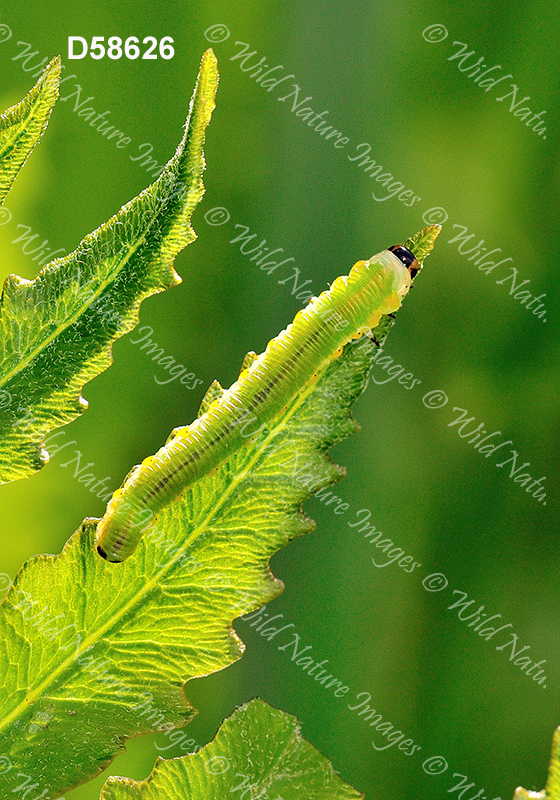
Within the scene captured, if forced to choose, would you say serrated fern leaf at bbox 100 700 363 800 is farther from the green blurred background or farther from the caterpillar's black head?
the green blurred background

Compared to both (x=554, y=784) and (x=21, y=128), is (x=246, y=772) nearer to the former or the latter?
(x=554, y=784)

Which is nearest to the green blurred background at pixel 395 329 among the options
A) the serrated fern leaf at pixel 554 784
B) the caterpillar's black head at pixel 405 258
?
the caterpillar's black head at pixel 405 258

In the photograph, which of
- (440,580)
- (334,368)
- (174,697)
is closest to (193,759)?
(174,697)

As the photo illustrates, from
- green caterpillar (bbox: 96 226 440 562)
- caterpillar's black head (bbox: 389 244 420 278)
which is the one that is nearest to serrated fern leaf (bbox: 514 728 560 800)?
green caterpillar (bbox: 96 226 440 562)

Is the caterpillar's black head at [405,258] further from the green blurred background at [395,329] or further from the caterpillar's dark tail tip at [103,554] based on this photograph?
the green blurred background at [395,329]

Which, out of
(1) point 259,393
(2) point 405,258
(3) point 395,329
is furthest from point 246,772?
(3) point 395,329

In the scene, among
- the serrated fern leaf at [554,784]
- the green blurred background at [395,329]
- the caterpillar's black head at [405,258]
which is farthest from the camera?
the green blurred background at [395,329]
